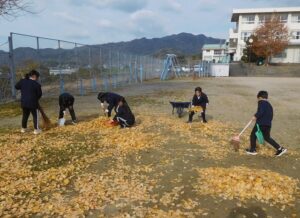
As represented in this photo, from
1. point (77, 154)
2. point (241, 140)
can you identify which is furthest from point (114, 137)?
point (241, 140)

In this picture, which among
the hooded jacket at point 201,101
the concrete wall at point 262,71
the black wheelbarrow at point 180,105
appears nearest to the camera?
the hooded jacket at point 201,101

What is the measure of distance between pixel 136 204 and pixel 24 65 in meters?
13.2

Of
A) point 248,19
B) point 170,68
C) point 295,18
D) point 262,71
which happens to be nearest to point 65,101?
point 170,68

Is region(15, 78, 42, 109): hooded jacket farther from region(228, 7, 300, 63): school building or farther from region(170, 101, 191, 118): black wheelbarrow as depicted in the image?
region(228, 7, 300, 63): school building

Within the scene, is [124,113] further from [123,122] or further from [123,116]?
[123,122]

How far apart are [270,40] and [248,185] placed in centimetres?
5791

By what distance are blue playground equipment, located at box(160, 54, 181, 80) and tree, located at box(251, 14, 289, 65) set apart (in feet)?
69.3

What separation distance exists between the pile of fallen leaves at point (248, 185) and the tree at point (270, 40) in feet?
184

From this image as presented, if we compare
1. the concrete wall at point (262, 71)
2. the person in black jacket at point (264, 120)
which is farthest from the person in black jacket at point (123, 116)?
the concrete wall at point (262, 71)

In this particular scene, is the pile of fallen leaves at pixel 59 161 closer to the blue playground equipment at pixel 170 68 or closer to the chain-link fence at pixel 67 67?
the chain-link fence at pixel 67 67

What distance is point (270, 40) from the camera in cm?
5919

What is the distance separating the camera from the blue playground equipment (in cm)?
4066

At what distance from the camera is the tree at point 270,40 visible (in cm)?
5897

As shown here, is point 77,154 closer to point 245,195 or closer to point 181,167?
point 181,167
